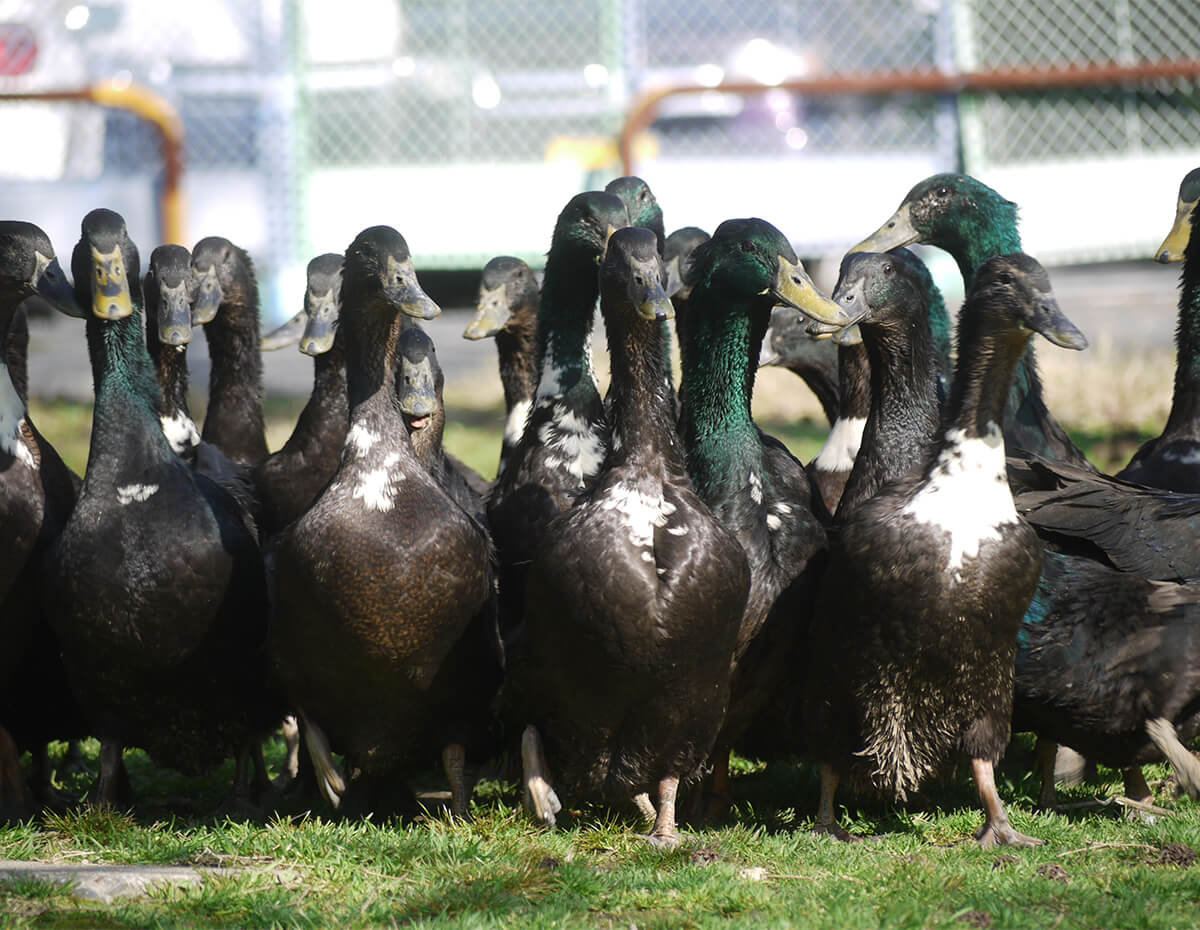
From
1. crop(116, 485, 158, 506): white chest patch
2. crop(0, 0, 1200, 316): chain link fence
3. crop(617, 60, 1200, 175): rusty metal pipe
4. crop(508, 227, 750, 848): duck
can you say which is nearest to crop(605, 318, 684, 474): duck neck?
crop(508, 227, 750, 848): duck

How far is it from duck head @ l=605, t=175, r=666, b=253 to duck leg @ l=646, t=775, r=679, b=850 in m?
2.58

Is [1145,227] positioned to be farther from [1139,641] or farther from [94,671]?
[94,671]

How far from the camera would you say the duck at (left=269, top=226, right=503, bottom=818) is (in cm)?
511

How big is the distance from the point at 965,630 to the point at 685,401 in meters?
1.46

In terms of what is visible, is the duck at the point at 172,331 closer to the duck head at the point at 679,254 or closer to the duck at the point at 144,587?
the duck at the point at 144,587

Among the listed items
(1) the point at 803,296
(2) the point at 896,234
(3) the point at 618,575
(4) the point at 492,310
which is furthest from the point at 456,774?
(2) the point at 896,234

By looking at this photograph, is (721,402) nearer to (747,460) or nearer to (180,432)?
(747,460)

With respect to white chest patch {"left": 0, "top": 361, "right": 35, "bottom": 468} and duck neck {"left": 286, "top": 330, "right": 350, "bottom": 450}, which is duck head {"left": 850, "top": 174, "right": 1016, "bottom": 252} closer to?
duck neck {"left": 286, "top": 330, "right": 350, "bottom": 450}

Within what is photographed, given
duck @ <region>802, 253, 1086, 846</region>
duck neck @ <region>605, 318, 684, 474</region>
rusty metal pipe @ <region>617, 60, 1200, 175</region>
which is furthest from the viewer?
rusty metal pipe @ <region>617, 60, 1200, 175</region>

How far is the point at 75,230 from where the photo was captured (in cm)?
1272

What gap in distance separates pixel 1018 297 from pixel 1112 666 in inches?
52.5

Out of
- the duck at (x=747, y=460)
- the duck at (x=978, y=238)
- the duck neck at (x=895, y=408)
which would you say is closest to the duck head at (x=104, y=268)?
the duck at (x=747, y=460)

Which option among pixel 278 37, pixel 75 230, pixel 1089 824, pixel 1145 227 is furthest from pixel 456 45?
pixel 1089 824

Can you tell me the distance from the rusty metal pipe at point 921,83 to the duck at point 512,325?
4.67 meters
